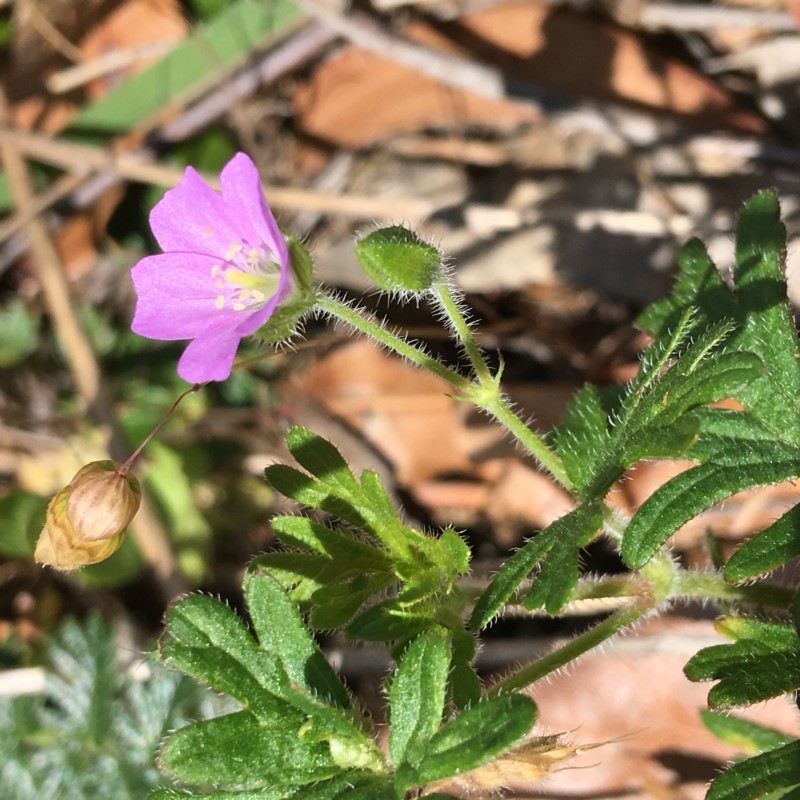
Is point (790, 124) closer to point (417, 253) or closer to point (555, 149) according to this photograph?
point (555, 149)

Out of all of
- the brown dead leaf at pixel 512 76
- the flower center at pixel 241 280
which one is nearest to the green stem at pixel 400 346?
the flower center at pixel 241 280

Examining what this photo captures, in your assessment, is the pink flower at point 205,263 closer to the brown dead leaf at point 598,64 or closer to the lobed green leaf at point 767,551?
the lobed green leaf at point 767,551

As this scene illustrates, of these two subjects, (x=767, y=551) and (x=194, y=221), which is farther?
(x=194, y=221)

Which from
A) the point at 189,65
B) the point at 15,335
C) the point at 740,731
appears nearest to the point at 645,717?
the point at 740,731

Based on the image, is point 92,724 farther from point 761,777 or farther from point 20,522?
point 761,777

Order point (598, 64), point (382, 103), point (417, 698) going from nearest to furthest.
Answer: point (417, 698) → point (598, 64) → point (382, 103)

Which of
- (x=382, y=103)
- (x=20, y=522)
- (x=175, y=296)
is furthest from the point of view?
(x=382, y=103)

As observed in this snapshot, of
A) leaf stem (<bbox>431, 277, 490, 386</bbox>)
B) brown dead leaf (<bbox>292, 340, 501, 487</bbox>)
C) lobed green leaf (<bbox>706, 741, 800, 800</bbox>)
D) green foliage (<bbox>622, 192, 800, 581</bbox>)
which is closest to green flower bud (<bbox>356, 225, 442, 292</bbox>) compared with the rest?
leaf stem (<bbox>431, 277, 490, 386</bbox>)
